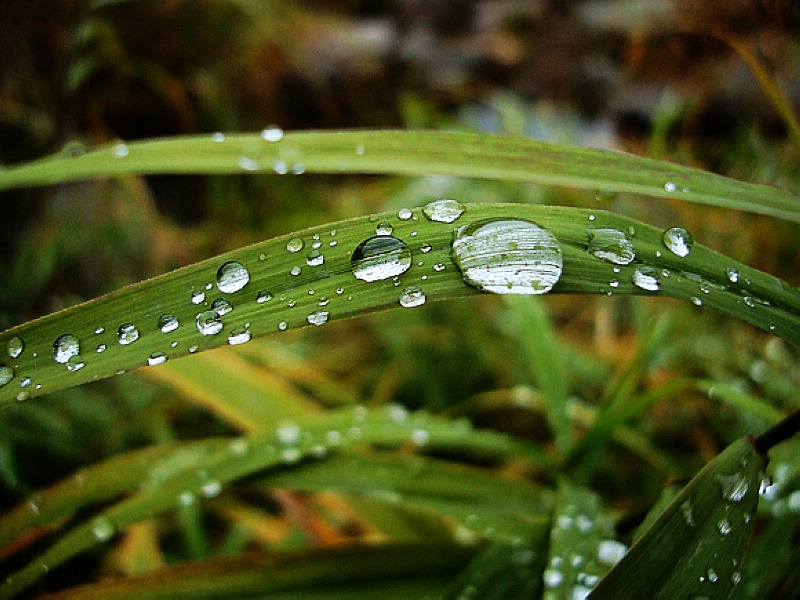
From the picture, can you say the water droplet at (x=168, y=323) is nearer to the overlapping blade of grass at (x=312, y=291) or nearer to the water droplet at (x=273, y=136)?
the overlapping blade of grass at (x=312, y=291)

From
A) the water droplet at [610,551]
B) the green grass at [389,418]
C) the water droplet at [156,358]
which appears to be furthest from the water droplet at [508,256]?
the water droplet at [610,551]

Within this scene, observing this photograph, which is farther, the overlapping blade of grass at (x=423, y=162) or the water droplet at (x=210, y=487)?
the water droplet at (x=210, y=487)

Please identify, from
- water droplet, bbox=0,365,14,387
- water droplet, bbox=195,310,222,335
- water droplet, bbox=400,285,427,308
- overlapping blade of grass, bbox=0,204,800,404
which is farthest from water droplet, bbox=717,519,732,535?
water droplet, bbox=0,365,14,387

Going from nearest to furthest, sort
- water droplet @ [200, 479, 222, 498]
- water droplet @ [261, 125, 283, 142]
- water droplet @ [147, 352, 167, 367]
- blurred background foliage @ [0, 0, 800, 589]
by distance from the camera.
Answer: water droplet @ [147, 352, 167, 367] < water droplet @ [261, 125, 283, 142] < water droplet @ [200, 479, 222, 498] < blurred background foliage @ [0, 0, 800, 589]

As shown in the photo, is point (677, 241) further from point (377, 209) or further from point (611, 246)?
point (377, 209)

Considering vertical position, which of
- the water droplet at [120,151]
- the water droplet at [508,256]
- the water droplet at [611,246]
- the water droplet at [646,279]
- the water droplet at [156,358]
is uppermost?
the water droplet at [120,151]

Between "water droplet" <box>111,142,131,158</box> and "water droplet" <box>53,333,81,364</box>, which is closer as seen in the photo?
"water droplet" <box>53,333,81,364</box>

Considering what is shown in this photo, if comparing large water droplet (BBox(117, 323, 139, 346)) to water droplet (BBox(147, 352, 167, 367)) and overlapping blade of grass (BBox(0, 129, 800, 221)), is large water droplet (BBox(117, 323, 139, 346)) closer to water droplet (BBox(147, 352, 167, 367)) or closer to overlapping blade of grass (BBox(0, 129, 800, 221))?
water droplet (BBox(147, 352, 167, 367))
